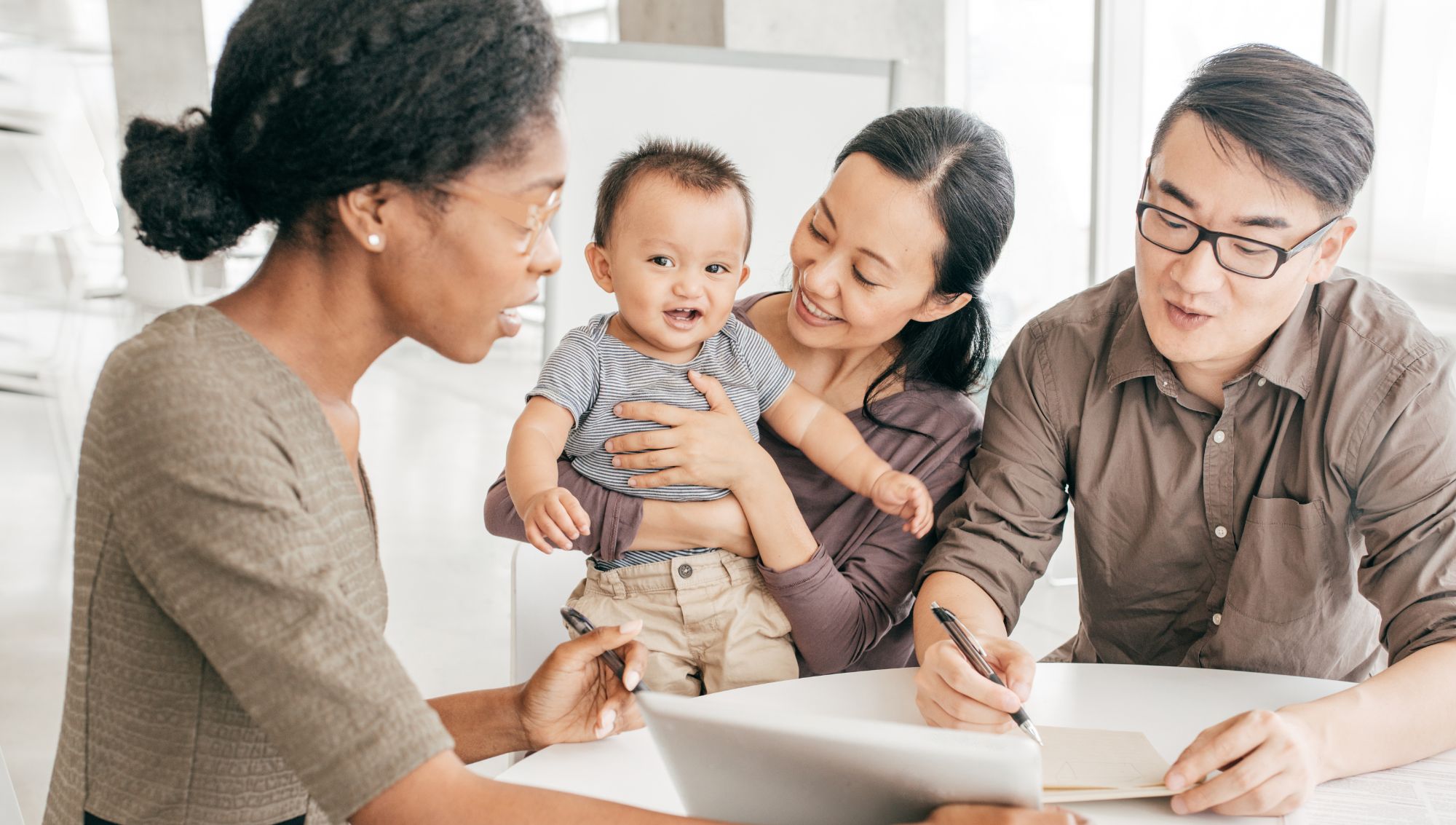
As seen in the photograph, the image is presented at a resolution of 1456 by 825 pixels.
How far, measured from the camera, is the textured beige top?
83 centimetres

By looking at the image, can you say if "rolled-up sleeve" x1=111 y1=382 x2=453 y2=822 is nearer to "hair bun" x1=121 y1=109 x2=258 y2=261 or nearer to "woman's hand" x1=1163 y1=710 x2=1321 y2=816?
"hair bun" x1=121 y1=109 x2=258 y2=261

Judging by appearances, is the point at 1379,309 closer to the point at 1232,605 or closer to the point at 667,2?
the point at 1232,605

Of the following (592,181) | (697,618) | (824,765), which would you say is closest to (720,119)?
(592,181)

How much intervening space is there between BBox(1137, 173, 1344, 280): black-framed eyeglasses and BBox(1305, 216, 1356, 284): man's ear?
0.01m

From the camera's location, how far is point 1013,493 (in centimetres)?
168

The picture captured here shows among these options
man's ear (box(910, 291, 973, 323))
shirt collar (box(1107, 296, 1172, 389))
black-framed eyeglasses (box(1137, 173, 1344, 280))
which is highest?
black-framed eyeglasses (box(1137, 173, 1344, 280))

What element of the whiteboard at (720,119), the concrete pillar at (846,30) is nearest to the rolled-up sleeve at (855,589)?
the whiteboard at (720,119)

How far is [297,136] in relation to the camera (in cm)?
96

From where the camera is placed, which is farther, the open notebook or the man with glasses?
the man with glasses

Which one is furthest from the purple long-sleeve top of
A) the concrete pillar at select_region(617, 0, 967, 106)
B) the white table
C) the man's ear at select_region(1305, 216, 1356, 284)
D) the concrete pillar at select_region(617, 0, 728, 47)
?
the concrete pillar at select_region(617, 0, 728, 47)

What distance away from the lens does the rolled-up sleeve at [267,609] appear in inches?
32.5

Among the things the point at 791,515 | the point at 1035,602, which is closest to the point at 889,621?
the point at 791,515

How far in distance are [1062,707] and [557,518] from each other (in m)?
0.65

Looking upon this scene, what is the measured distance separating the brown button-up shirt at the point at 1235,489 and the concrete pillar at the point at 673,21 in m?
3.37
